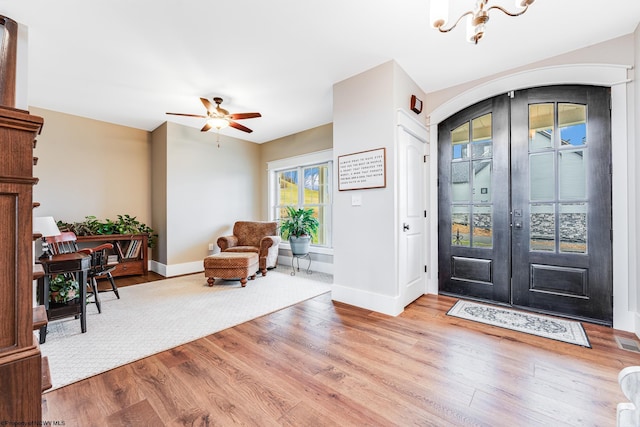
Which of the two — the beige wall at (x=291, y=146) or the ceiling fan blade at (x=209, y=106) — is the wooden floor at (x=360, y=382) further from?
the beige wall at (x=291, y=146)

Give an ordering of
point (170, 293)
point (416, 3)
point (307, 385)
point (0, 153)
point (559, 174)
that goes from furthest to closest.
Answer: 1. point (170, 293)
2. point (559, 174)
3. point (416, 3)
4. point (307, 385)
5. point (0, 153)

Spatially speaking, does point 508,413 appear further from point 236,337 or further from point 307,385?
point 236,337

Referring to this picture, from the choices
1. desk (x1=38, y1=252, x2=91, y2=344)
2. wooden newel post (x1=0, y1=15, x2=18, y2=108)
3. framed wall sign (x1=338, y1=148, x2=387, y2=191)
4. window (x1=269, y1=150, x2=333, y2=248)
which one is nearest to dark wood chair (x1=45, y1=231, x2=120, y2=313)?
desk (x1=38, y1=252, x2=91, y2=344)

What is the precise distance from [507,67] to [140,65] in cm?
383

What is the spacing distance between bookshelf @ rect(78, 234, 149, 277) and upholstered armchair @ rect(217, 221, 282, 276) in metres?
1.29

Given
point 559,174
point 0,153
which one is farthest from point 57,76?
point 559,174

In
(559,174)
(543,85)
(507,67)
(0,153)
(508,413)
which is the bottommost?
(508,413)

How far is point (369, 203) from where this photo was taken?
291 cm

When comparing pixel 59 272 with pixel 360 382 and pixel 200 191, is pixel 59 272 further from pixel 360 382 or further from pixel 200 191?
pixel 200 191

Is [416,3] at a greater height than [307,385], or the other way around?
Result: [416,3]

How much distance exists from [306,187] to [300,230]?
1.13 m

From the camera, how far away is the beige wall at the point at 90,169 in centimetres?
396

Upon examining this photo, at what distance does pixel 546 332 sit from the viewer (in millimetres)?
2301

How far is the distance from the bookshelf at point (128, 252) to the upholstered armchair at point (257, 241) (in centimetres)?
129
